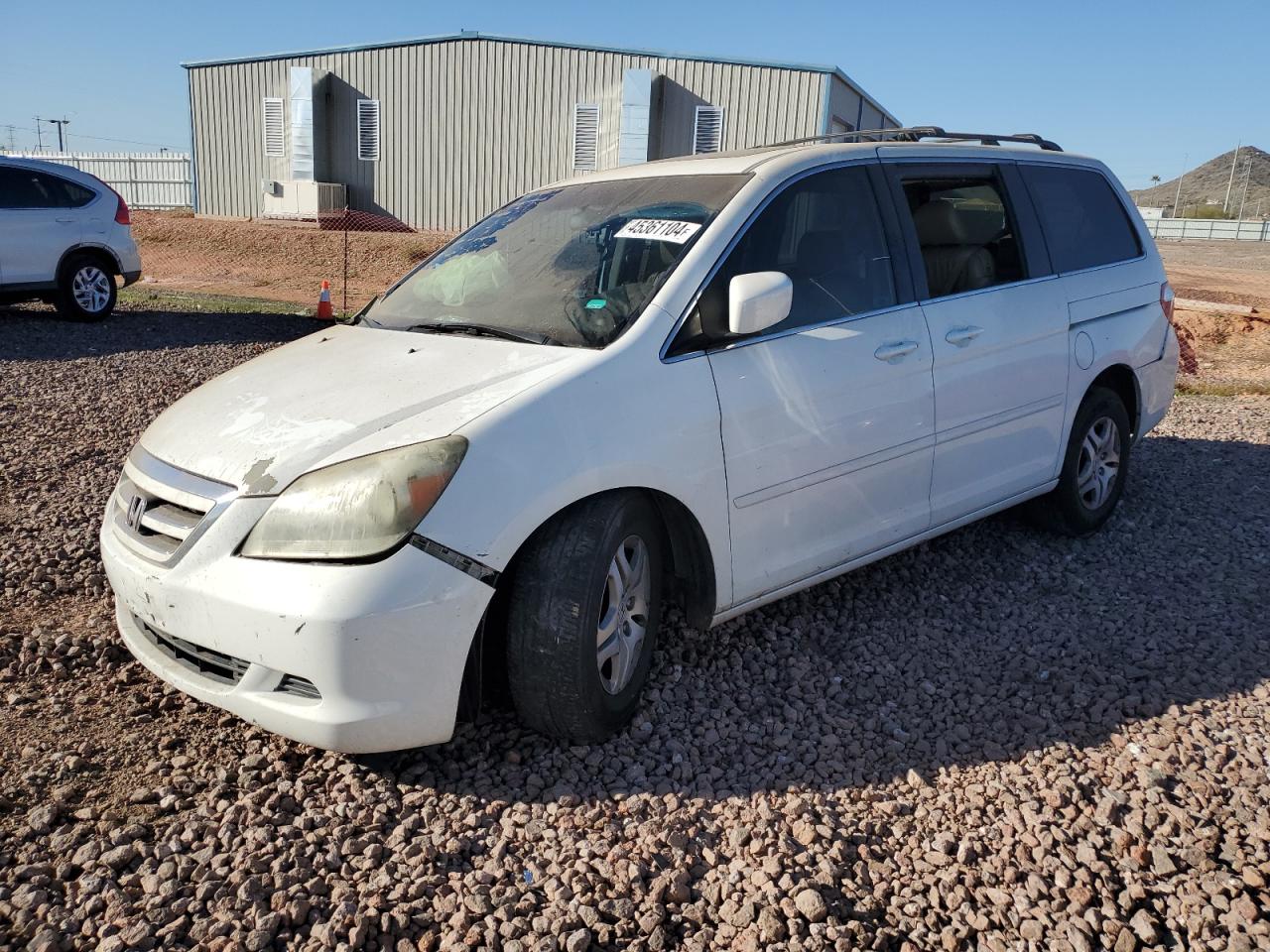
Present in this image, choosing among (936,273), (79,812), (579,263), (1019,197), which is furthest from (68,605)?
(1019,197)

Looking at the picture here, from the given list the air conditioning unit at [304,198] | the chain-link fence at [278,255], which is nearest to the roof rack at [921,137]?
the chain-link fence at [278,255]

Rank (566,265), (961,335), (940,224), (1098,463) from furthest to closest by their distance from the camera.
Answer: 1. (1098,463)
2. (940,224)
3. (961,335)
4. (566,265)

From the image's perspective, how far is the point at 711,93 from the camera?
2377cm

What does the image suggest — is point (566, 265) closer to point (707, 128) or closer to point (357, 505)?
point (357, 505)

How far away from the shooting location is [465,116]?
82.5ft

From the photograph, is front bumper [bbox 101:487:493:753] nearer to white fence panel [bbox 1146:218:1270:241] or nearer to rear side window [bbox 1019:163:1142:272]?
rear side window [bbox 1019:163:1142:272]

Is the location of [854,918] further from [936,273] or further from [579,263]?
[936,273]

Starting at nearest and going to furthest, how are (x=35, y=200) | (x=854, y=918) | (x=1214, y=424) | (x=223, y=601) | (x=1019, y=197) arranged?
(x=854, y=918) → (x=223, y=601) → (x=1019, y=197) → (x=1214, y=424) → (x=35, y=200)

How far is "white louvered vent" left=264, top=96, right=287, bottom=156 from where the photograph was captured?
27.1m

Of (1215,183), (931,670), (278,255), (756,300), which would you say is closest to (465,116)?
(278,255)

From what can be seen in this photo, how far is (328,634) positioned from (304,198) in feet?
84.4

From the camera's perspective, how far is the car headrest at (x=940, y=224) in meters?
4.29

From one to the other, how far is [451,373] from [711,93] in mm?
22307

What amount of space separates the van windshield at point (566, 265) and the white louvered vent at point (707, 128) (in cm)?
2054
